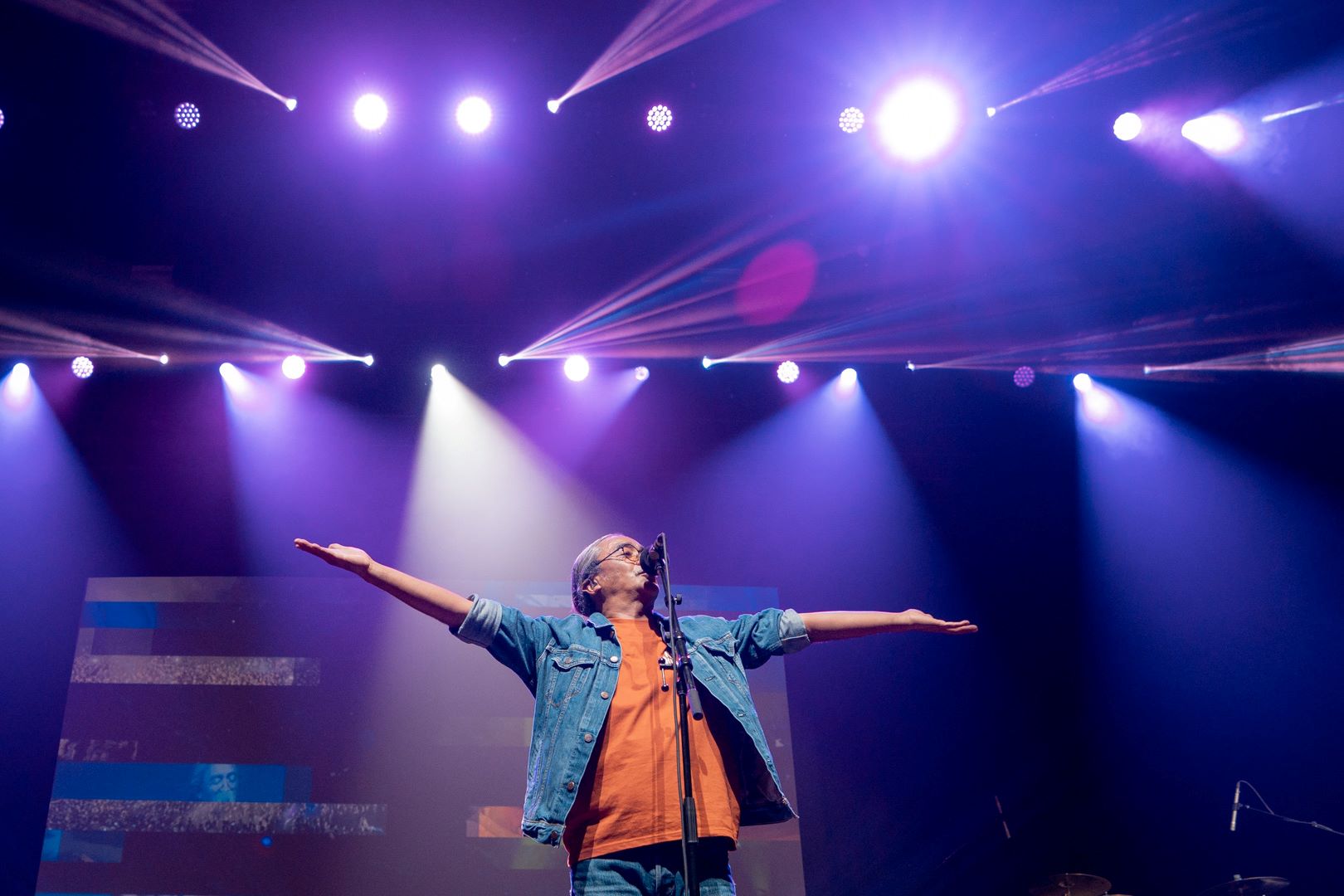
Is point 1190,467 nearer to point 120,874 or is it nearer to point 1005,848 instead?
point 1005,848

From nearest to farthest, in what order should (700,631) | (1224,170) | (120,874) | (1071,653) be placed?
(700,631) < (120,874) < (1224,170) < (1071,653)

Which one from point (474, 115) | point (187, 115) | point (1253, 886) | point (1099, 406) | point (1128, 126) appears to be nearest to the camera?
point (1253, 886)

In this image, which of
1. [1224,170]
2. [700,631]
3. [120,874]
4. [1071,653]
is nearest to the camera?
[700,631]

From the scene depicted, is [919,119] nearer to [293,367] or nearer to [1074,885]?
[1074,885]

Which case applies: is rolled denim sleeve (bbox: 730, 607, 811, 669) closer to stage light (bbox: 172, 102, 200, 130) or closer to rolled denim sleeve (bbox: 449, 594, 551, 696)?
rolled denim sleeve (bbox: 449, 594, 551, 696)

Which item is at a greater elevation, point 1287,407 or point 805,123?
point 805,123

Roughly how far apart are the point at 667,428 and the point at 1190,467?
4.01 m

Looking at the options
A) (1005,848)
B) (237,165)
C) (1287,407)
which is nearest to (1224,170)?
(1287,407)

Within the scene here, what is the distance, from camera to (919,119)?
17.5ft

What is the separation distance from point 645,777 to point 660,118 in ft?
12.6

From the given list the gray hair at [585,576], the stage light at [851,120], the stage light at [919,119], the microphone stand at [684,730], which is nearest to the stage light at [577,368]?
the stage light at [851,120]

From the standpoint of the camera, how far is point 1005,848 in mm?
5988

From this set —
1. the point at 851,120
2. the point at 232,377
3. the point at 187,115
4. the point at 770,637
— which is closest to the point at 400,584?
the point at 770,637

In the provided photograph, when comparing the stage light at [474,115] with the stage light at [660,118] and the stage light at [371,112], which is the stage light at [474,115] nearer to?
the stage light at [371,112]
